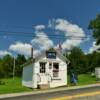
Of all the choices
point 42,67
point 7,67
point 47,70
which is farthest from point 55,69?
point 7,67

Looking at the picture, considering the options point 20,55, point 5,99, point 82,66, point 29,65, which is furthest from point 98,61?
point 5,99

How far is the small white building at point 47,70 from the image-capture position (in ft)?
114

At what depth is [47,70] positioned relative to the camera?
3525 cm

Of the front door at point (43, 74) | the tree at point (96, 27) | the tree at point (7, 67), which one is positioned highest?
the tree at point (96, 27)

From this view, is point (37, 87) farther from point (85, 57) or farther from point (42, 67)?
point (85, 57)

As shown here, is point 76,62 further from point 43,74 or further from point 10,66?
point 43,74

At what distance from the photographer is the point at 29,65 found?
123ft

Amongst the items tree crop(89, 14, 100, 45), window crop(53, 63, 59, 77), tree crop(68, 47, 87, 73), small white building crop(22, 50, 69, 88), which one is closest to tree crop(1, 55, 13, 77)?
tree crop(68, 47, 87, 73)

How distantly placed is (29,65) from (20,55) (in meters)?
66.6

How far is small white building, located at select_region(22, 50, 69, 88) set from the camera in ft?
114

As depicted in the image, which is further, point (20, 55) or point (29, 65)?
point (20, 55)

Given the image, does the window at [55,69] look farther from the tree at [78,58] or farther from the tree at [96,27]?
the tree at [78,58]

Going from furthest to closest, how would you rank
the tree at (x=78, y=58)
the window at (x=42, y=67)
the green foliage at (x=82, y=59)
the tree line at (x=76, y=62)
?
the tree at (x=78, y=58) → the green foliage at (x=82, y=59) → the tree line at (x=76, y=62) → the window at (x=42, y=67)

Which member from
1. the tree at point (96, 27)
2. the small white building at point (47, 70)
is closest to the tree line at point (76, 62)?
the tree at point (96, 27)
